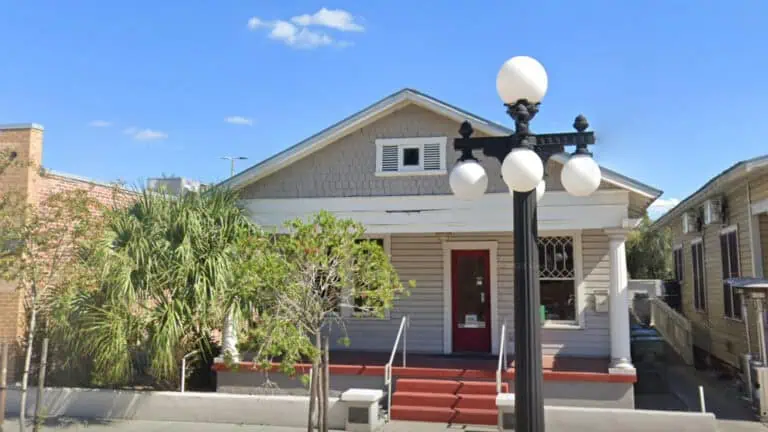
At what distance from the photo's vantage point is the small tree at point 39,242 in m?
8.00

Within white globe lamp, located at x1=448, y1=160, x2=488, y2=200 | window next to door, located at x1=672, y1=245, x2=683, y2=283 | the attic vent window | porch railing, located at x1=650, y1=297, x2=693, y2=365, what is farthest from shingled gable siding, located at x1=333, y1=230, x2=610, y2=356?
window next to door, located at x1=672, y1=245, x2=683, y2=283

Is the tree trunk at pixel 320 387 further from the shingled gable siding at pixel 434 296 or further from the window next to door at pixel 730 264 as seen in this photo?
the window next to door at pixel 730 264

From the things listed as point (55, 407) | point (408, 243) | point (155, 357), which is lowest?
point (55, 407)

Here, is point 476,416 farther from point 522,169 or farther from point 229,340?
point 522,169

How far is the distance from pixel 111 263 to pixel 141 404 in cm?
245

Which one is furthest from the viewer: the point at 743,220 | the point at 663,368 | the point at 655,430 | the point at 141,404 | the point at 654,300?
the point at 654,300

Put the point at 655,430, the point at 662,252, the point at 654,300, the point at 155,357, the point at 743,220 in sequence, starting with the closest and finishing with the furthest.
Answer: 1. the point at 655,430
2. the point at 155,357
3. the point at 743,220
4. the point at 654,300
5. the point at 662,252

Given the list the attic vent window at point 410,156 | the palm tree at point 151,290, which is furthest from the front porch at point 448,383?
the attic vent window at point 410,156

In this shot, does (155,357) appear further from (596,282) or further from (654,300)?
(654,300)

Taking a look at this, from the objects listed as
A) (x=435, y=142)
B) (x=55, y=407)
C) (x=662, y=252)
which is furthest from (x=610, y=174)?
(x=662, y=252)

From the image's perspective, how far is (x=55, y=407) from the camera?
401 inches

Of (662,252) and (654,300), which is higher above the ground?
(662,252)

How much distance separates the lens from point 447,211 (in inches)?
432

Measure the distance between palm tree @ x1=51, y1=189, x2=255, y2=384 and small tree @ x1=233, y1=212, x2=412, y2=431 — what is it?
2.38m
